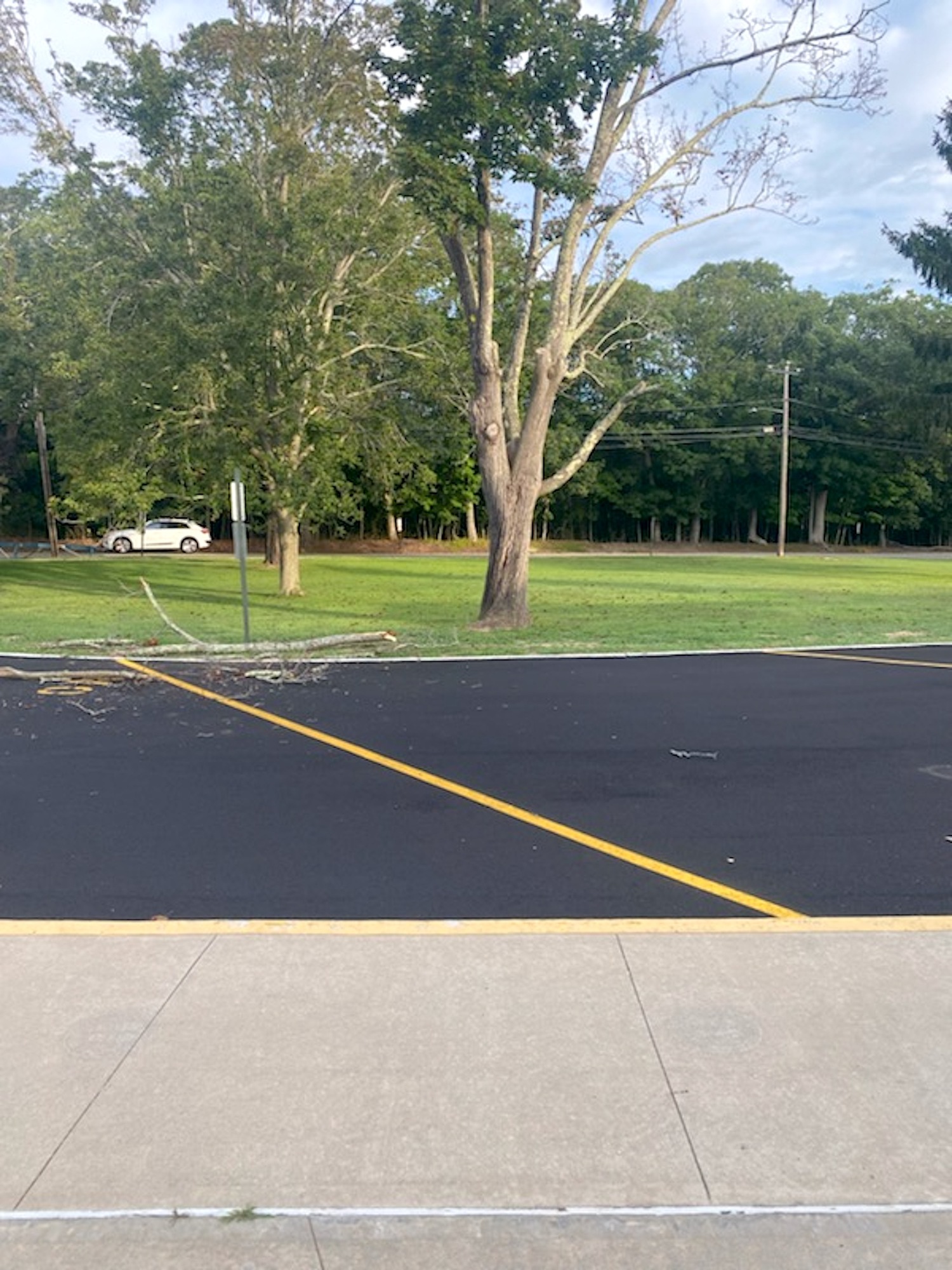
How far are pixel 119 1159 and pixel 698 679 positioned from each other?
8.99 metres

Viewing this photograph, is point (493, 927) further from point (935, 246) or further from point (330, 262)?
point (935, 246)

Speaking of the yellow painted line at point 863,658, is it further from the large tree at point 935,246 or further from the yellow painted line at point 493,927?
the large tree at point 935,246

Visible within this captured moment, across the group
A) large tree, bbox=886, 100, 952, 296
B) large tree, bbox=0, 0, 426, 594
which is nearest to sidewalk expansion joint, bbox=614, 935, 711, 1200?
large tree, bbox=0, 0, 426, 594

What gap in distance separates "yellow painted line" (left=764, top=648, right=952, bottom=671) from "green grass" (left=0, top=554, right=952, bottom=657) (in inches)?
38.7

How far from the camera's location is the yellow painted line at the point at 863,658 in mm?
11781

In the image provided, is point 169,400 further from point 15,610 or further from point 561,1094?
point 561,1094

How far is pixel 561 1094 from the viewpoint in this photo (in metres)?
Answer: 3.09

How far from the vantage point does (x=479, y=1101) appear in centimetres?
305

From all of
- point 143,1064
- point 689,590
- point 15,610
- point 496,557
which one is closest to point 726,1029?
point 143,1064

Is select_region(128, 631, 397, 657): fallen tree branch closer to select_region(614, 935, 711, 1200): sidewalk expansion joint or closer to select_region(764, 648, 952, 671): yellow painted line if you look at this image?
select_region(764, 648, 952, 671): yellow painted line

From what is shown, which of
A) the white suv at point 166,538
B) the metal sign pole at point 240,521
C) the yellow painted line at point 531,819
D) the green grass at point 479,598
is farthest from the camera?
the white suv at point 166,538

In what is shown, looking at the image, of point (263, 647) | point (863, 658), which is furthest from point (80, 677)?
point (863, 658)

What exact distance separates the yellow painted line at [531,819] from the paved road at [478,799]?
0.02m

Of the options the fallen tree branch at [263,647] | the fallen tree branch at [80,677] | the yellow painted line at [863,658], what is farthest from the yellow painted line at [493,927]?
the fallen tree branch at [263,647]
